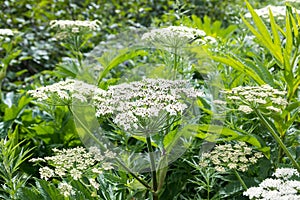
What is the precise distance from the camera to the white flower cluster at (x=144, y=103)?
1.10 metres

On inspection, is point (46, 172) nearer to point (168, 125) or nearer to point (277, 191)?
point (168, 125)

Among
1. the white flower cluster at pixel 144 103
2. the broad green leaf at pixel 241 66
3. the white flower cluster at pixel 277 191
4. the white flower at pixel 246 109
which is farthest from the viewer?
the broad green leaf at pixel 241 66

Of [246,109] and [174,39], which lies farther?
[174,39]

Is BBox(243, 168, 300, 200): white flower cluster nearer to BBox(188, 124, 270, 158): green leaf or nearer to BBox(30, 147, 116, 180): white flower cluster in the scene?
BBox(188, 124, 270, 158): green leaf

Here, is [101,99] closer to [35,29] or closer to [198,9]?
[35,29]

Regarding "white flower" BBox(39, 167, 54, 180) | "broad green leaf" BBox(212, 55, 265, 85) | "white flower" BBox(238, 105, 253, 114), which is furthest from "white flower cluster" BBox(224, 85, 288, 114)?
"white flower" BBox(39, 167, 54, 180)

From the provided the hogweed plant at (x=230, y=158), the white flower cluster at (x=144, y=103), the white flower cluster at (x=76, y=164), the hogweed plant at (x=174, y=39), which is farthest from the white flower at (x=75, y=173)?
the hogweed plant at (x=174, y=39)

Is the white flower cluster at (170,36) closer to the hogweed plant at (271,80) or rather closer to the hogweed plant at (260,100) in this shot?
the hogweed plant at (271,80)

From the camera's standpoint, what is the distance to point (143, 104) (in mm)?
1106

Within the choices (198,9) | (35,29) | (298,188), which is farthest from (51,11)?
(298,188)

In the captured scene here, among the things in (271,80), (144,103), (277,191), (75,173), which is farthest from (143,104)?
(271,80)

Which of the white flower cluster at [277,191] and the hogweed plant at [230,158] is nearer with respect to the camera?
the white flower cluster at [277,191]

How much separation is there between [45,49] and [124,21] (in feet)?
2.13

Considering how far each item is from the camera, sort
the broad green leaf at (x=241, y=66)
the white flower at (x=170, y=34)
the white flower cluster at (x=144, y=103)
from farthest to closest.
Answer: the white flower at (x=170, y=34) < the broad green leaf at (x=241, y=66) < the white flower cluster at (x=144, y=103)
